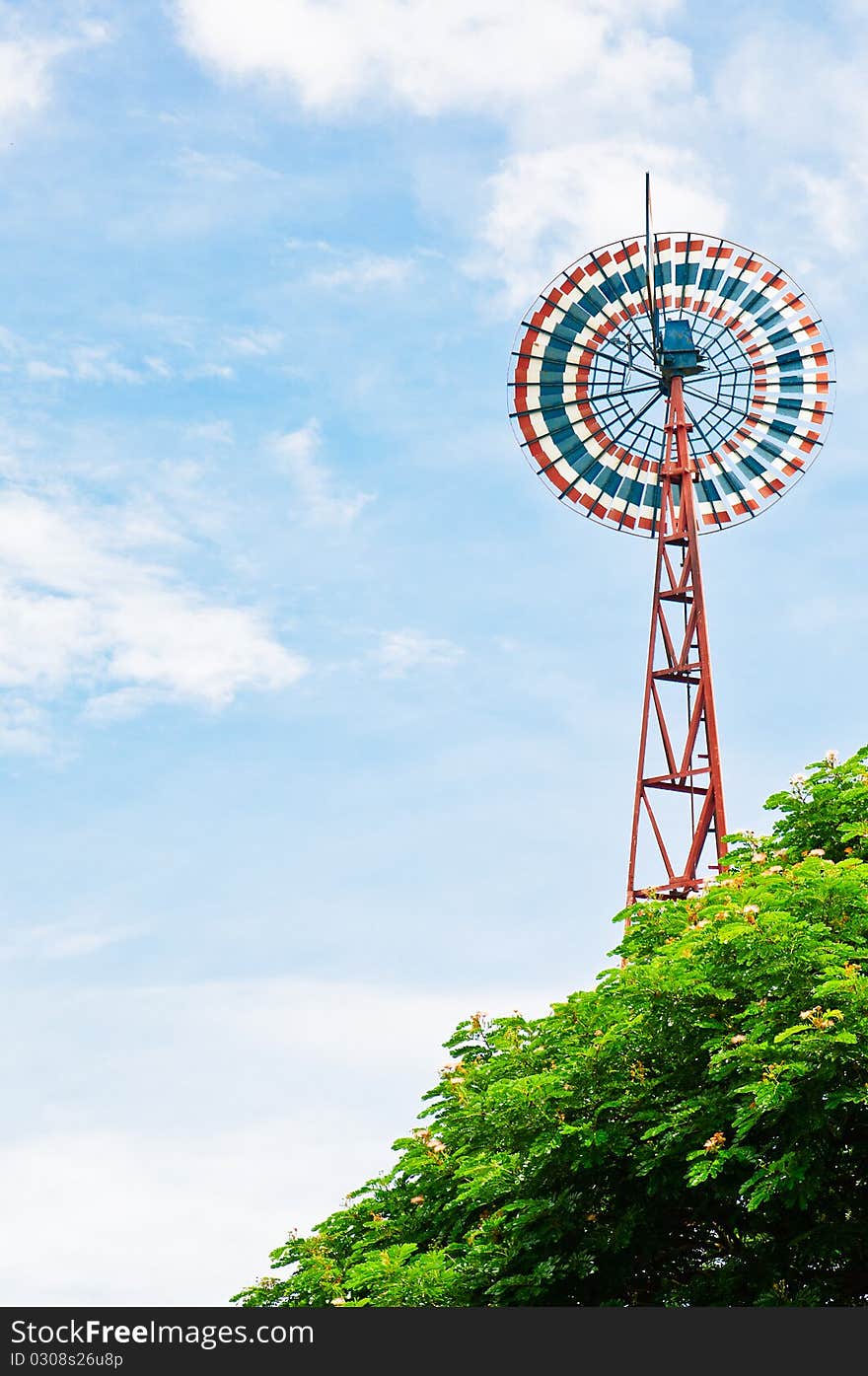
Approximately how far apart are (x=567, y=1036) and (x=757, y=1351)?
4837 millimetres

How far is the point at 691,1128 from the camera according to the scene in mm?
11836

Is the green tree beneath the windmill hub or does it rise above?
beneath

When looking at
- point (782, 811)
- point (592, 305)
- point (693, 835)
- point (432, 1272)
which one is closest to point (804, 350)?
point (592, 305)

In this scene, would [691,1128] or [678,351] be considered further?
[678,351]

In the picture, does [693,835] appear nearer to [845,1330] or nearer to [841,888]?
[841,888]

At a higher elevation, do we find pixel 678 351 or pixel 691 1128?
pixel 678 351

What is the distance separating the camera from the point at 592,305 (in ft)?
96.8

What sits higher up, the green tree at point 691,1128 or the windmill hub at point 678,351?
the windmill hub at point 678,351

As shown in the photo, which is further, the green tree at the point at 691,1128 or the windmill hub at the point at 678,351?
the windmill hub at the point at 678,351

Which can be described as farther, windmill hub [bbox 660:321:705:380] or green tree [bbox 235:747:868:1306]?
windmill hub [bbox 660:321:705:380]

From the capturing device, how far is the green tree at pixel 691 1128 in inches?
444

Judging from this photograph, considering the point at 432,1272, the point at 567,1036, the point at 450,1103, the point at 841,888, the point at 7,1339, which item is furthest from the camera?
the point at 450,1103

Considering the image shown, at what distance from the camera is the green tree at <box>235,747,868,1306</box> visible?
1129 centimetres

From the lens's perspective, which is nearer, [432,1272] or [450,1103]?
→ [432,1272]
